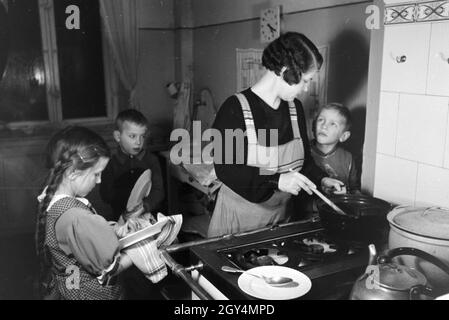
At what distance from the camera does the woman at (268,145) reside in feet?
4.05

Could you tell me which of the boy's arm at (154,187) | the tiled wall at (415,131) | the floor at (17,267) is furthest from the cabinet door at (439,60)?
the floor at (17,267)

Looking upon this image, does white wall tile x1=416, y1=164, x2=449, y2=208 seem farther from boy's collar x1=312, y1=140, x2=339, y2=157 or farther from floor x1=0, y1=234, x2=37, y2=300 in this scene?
floor x1=0, y1=234, x2=37, y2=300

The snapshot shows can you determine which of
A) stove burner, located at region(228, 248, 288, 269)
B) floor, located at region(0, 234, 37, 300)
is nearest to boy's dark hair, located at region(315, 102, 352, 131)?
stove burner, located at region(228, 248, 288, 269)

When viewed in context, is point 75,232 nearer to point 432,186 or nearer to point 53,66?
point 432,186

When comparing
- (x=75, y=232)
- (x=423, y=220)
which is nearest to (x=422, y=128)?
(x=423, y=220)

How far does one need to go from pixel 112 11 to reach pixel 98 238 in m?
1.96

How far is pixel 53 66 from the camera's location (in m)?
2.63

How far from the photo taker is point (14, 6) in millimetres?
2557

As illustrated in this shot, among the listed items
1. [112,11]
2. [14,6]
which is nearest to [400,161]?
[112,11]

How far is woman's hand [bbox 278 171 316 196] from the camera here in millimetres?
1181

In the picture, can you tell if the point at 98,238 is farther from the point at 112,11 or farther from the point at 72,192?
the point at 112,11

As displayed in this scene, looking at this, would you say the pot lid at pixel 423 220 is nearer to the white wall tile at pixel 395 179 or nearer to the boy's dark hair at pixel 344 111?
the white wall tile at pixel 395 179

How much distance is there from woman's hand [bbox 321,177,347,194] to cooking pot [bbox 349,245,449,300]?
52 centimetres

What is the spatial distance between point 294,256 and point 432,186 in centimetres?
40
